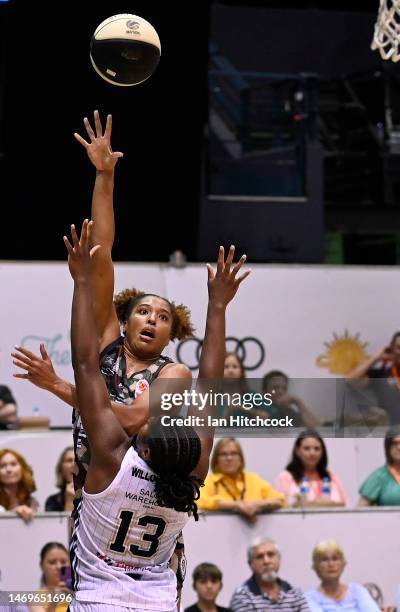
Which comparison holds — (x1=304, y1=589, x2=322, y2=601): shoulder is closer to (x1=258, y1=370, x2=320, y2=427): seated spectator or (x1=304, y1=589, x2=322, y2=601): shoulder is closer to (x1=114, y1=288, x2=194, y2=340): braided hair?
(x1=258, y1=370, x2=320, y2=427): seated spectator

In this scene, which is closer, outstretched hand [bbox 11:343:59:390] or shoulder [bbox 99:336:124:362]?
outstretched hand [bbox 11:343:59:390]

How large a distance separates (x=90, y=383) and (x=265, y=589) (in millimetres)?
2973

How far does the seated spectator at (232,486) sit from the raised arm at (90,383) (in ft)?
9.35

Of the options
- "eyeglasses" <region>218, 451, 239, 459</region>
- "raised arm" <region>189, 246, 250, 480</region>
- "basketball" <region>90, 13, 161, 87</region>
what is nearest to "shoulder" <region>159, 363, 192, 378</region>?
"raised arm" <region>189, 246, 250, 480</region>

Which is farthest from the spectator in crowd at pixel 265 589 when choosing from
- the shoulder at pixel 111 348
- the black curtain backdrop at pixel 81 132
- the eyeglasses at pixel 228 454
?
the black curtain backdrop at pixel 81 132

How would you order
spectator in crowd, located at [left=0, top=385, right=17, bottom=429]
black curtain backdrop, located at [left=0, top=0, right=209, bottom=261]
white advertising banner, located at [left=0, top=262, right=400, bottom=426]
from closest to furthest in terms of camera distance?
spectator in crowd, located at [left=0, top=385, right=17, bottom=429], white advertising banner, located at [left=0, top=262, right=400, bottom=426], black curtain backdrop, located at [left=0, top=0, right=209, bottom=261]

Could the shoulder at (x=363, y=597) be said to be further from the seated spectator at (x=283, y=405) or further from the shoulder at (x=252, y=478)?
the seated spectator at (x=283, y=405)

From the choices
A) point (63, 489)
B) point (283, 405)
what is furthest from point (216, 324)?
point (283, 405)

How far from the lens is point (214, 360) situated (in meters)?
4.34

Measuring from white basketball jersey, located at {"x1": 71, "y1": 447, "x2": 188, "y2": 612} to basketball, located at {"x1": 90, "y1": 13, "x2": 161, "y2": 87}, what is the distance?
7.81ft

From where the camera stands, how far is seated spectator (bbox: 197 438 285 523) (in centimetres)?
686

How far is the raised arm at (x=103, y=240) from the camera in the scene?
4.63m

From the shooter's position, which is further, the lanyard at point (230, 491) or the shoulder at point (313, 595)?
the lanyard at point (230, 491)

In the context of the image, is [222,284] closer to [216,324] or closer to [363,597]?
[216,324]
